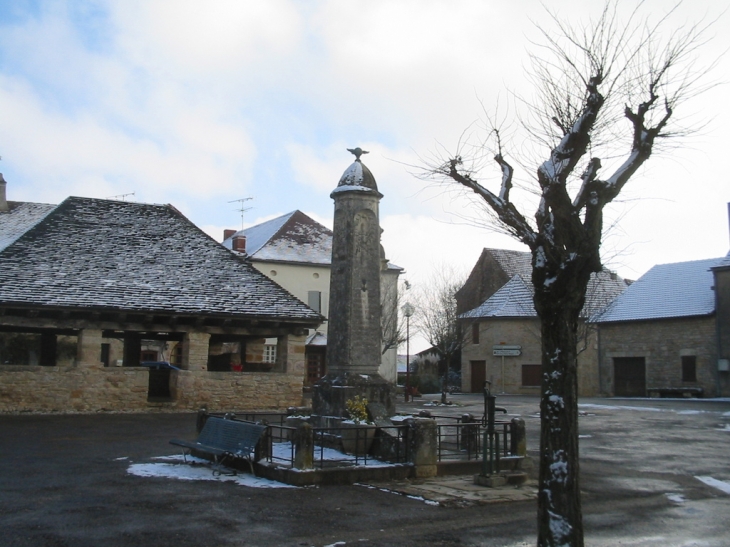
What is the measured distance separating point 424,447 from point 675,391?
1100 inches

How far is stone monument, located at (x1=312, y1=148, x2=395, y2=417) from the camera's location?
41.3ft

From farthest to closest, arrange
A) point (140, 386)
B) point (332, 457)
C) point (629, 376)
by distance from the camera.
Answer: point (629, 376), point (140, 386), point (332, 457)

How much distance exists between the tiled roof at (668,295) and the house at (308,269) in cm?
1226

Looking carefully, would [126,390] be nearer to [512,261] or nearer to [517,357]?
[517,357]

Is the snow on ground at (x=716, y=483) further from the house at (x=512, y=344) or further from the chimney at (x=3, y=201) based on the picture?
the chimney at (x=3, y=201)

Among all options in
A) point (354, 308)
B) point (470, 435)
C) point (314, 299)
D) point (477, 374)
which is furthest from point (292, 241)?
point (470, 435)

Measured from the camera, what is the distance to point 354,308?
12.6m

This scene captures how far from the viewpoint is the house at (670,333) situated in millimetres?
33594

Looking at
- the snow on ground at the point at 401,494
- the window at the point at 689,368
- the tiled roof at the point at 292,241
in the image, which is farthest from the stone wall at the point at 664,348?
the snow on ground at the point at 401,494

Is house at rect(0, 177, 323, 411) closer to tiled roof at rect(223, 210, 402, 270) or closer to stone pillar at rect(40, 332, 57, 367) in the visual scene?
stone pillar at rect(40, 332, 57, 367)

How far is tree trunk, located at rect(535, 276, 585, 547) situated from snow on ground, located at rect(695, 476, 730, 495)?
6.21 meters

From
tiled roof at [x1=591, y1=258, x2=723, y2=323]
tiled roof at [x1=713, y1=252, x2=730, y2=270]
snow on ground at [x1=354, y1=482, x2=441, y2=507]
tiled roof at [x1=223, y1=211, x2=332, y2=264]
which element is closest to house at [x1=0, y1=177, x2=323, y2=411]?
snow on ground at [x1=354, y1=482, x2=441, y2=507]

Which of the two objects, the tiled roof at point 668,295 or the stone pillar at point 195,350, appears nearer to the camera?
the stone pillar at point 195,350

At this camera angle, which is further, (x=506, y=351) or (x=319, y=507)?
(x=506, y=351)
